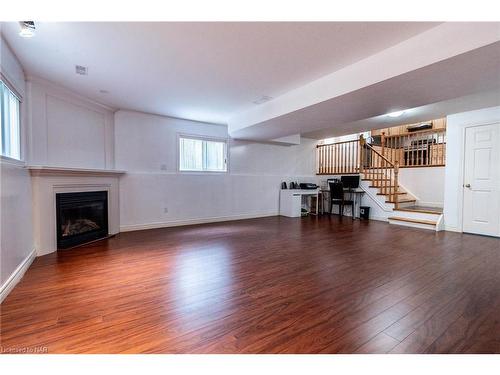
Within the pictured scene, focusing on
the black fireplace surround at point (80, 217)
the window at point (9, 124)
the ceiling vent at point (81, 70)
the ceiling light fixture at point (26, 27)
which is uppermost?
the ceiling vent at point (81, 70)

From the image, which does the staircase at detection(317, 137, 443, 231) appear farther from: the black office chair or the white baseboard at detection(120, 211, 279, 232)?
the white baseboard at detection(120, 211, 279, 232)

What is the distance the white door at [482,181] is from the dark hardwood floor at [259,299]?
0.90 meters

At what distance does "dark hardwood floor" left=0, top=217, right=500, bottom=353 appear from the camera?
157 cm

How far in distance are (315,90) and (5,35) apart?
3.51 meters

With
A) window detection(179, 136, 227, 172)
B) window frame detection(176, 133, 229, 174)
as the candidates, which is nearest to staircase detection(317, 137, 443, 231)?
window frame detection(176, 133, 229, 174)

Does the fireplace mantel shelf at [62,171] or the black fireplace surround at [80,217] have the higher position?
the fireplace mantel shelf at [62,171]

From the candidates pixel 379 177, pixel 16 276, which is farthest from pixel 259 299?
pixel 379 177

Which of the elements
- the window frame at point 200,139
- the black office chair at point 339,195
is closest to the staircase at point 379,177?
the black office chair at point 339,195

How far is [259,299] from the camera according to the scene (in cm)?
215

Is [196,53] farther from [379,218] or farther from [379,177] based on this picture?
[379,177]

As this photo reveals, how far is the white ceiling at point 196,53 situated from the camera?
219 cm

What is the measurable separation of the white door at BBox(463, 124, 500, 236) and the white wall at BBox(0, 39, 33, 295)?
7283 millimetres

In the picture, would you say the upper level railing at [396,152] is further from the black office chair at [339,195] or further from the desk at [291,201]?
the desk at [291,201]
